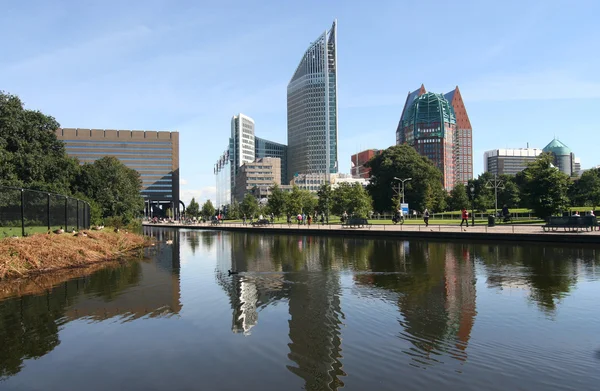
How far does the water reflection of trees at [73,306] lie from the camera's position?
927 cm

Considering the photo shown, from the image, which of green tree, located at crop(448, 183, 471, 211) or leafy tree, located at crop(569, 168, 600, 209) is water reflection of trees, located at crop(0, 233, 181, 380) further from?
leafy tree, located at crop(569, 168, 600, 209)

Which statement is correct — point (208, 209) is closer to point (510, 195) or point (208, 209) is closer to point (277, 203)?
point (277, 203)

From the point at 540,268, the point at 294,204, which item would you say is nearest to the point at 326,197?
the point at 294,204

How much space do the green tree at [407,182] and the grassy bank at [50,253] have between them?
223 feet

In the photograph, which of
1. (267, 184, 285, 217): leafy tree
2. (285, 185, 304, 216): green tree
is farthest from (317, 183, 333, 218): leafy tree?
(267, 184, 285, 217): leafy tree

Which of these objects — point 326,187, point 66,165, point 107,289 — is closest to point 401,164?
point 326,187

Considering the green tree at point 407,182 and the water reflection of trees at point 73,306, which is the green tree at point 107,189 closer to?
the water reflection of trees at point 73,306

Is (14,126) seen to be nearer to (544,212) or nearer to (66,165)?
(66,165)

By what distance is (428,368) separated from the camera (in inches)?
303

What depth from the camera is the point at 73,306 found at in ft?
42.9

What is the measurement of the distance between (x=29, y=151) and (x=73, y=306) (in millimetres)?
39697

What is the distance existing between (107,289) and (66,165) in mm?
42900

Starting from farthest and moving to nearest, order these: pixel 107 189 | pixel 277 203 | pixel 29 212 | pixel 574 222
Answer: pixel 277 203, pixel 107 189, pixel 574 222, pixel 29 212

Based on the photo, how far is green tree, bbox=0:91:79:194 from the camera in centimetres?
4103
